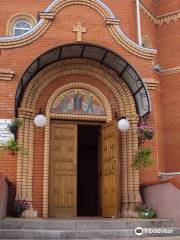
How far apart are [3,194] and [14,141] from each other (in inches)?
52.3

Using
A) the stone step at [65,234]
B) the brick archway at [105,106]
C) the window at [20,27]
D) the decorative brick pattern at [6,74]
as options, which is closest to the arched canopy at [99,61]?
the brick archway at [105,106]

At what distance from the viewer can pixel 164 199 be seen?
8305 millimetres

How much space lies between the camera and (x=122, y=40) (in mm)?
9688

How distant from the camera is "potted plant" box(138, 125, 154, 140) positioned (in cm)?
907

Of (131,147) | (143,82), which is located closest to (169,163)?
(131,147)

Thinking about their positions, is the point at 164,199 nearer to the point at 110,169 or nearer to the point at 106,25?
the point at 110,169

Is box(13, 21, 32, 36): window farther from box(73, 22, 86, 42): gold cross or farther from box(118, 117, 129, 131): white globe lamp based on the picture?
box(118, 117, 129, 131): white globe lamp

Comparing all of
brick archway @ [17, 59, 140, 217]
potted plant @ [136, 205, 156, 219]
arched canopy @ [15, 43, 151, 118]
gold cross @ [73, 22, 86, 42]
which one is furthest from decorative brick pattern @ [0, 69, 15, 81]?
potted plant @ [136, 205, 156, 219]

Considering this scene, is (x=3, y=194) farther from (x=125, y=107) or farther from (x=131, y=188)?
(x=125, y=107)

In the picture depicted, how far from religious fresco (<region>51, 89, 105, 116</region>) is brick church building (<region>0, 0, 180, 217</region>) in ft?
0.08

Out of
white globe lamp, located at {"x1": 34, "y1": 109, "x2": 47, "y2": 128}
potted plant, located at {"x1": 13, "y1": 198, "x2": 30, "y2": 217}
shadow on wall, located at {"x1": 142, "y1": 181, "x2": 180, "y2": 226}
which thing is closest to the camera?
shadow on wall, located at {"x1": 142, "y1": 181, "x2": 180, "y2": 226}

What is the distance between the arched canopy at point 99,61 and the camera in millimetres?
8938

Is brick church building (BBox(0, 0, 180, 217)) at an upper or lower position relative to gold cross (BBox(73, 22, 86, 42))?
lower

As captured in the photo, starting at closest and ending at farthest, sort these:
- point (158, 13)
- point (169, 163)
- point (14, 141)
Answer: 1. point (14, 141)
2. point (169, 163)
3. point (158, 13)
